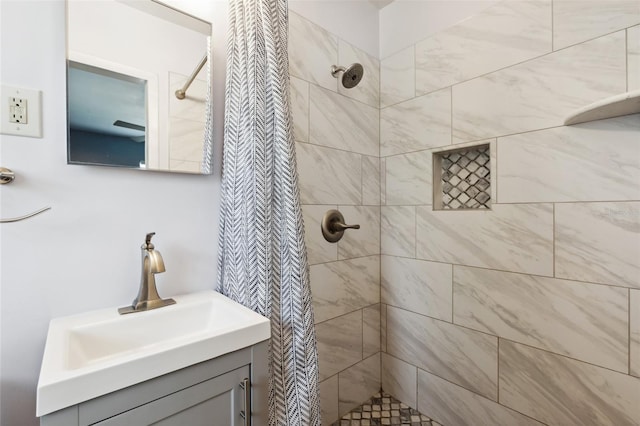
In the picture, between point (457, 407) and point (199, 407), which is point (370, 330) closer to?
point (457, 407)

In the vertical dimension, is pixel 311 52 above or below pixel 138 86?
above

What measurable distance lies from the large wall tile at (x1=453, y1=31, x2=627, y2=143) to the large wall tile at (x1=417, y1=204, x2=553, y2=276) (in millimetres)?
370

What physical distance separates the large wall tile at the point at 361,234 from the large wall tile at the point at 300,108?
0.44m

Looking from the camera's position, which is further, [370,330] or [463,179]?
[370,330]

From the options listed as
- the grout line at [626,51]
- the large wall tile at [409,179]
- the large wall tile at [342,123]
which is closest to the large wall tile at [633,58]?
the grout line at [626,51]

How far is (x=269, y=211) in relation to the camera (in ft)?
3.42

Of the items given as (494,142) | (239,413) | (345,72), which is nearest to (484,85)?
(494,142)

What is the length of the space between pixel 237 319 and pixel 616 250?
134cm

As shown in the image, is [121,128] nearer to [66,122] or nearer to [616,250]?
[66,122]

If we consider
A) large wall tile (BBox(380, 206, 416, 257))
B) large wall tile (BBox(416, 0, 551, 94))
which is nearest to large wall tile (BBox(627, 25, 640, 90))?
large wall tile (BBox(416, 0, 551, 94))

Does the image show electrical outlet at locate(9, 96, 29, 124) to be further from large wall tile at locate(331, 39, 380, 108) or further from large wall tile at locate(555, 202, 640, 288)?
large wall tile at locate(555, 202, 640, 288)

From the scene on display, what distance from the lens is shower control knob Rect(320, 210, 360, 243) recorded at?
5.00 feet

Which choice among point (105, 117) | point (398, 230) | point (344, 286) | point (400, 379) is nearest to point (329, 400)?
point (400, 379)

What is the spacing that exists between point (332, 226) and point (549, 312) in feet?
3.27
